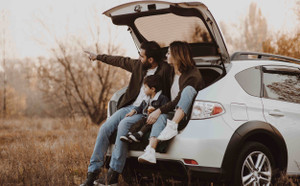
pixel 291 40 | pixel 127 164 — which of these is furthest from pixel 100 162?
pixel 291 40

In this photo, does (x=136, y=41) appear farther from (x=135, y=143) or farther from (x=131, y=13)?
(x=135, y=143)

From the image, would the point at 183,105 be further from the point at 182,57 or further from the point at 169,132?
the point at 182,57

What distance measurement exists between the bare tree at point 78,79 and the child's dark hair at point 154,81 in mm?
8929

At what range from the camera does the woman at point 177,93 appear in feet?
12.9

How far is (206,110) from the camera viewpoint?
3.87 m

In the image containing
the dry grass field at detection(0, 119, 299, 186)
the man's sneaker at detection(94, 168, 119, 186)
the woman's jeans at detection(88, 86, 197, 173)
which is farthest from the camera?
the dry grass field at detection(0, 119, 299, 186)

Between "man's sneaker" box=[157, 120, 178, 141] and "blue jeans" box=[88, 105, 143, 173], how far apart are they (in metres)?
0.57

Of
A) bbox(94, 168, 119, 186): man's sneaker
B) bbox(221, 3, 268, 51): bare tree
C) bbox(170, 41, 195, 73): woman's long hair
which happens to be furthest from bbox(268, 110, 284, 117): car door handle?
bbox(221, 3, 268, 51): bare tree

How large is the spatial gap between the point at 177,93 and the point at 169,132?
84 centimetres

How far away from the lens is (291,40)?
1014 cm

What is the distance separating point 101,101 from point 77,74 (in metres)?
1.29

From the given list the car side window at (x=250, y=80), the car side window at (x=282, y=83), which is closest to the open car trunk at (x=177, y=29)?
the car side window at (x=250, y=80)

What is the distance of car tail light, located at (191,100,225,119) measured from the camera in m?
3.85

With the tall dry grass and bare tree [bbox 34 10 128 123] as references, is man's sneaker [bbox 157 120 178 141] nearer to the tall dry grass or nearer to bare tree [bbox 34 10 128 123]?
the tall dry grass
